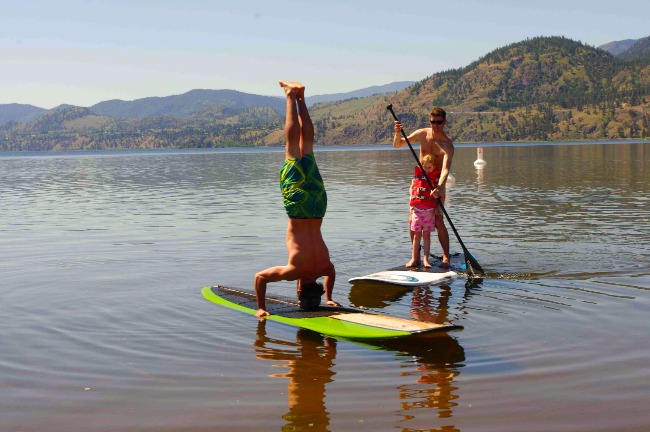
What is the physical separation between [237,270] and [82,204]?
20.2 meters

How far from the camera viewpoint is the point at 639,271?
45.9ft

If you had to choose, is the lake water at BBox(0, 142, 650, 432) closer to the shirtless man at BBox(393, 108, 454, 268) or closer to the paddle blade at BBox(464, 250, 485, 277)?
the paddle blade at BBox(464, 250, 485, 277)

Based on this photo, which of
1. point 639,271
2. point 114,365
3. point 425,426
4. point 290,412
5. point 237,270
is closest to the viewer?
point 425,426

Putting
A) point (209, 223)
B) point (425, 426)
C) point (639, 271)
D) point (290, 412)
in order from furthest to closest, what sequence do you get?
point (209, 223) < point (639, 271) < point (290, 412) < point (425, 426)

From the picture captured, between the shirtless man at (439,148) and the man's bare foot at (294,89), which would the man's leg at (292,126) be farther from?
the shirtless man at (439,148)

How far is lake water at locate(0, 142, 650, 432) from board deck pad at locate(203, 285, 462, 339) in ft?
0.56

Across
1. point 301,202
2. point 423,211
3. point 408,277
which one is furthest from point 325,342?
point 423,211

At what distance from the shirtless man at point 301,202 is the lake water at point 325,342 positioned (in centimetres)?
85

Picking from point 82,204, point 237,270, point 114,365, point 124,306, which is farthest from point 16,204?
point 114,365

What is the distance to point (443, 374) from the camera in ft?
27.0

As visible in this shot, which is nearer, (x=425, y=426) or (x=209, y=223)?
(x=425, y=426)

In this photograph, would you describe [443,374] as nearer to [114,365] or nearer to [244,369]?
[244,369]

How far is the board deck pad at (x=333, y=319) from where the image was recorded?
9070mm

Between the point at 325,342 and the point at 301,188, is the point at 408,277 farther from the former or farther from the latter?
the point at 325,342
